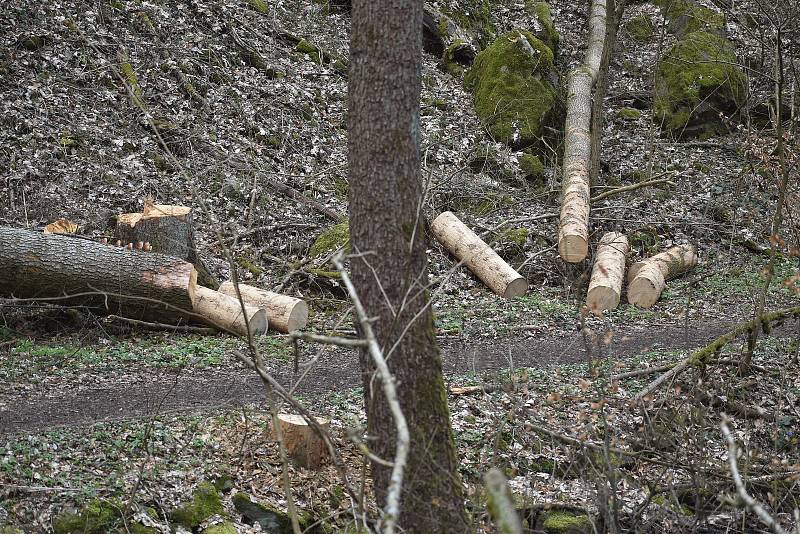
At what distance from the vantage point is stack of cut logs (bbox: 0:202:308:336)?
858 cm

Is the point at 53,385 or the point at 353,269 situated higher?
the point at 353,269

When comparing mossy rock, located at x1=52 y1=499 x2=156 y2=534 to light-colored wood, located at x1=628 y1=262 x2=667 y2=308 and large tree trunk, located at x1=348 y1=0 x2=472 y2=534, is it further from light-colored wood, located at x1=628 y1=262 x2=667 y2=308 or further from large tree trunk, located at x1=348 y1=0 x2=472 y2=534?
light-colored wood, located at x1=628 y1=262 x2=667 y2=308

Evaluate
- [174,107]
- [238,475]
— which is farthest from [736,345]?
[174,107]

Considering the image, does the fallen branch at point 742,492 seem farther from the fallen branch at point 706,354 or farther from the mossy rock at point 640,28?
the mossy rock at point 640,28

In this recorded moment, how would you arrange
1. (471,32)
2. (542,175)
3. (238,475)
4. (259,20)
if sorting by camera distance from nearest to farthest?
(238,475) < (542,175) < (259,20) < (471,32)

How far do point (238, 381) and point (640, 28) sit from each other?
15.1 meters

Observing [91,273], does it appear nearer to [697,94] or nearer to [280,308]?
[280,308]

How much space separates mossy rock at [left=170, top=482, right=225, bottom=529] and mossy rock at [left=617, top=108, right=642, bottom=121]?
12852 mm

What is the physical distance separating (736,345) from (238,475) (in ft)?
17.7

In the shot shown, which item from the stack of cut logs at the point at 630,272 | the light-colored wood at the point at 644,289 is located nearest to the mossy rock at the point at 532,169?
the stack of cut logs at the point at 630,272

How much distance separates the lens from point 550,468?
690 cm

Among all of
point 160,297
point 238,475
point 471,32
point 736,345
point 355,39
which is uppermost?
point 471,32

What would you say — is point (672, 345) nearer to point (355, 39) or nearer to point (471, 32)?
point (355, 39)

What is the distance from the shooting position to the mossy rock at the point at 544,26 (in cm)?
1795
